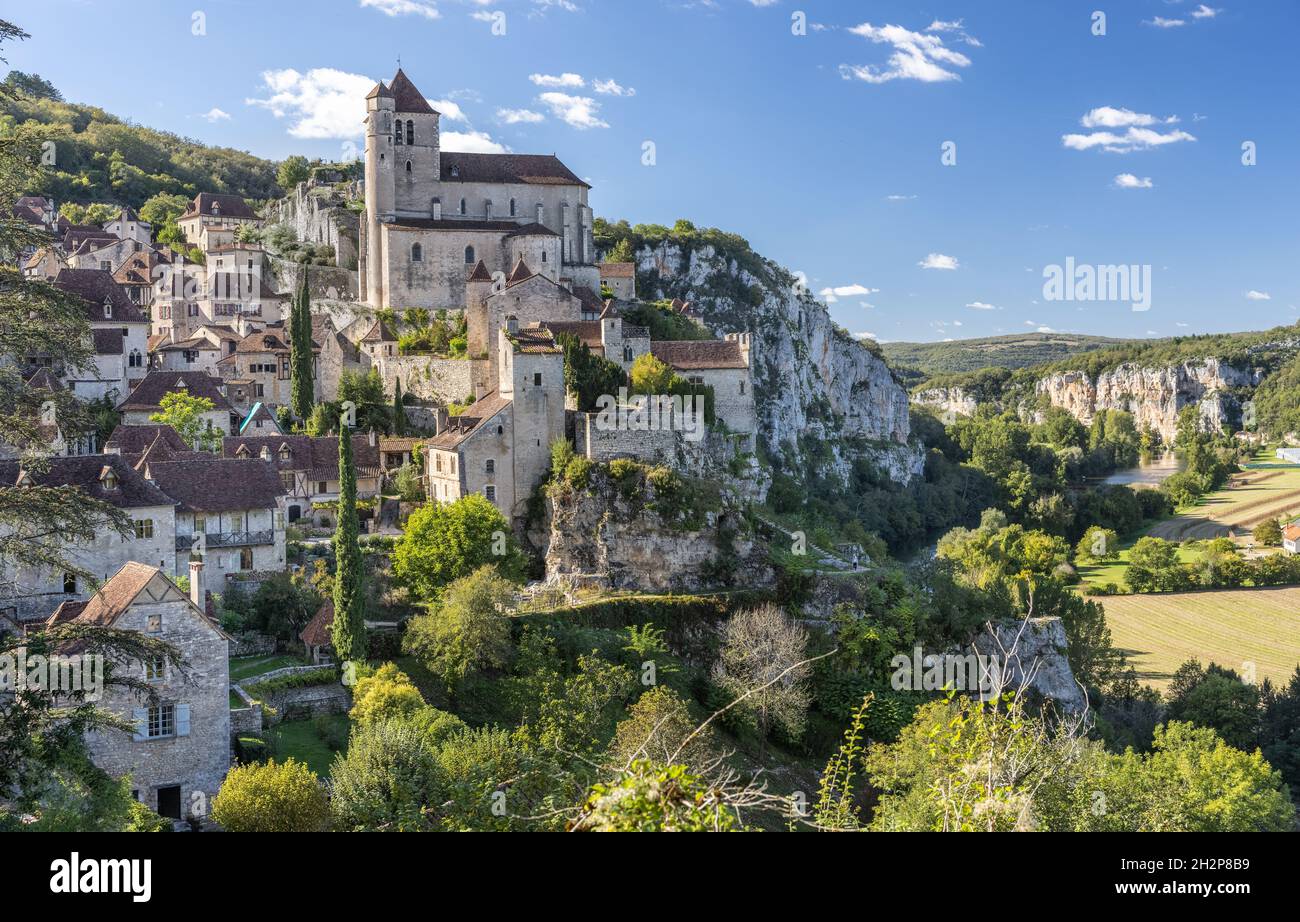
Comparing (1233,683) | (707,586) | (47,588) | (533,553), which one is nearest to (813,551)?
(707,586)

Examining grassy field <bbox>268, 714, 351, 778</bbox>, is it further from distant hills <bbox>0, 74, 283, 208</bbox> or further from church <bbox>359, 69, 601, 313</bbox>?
distant hills <bbox>0, 74, 283, 208</bbox>

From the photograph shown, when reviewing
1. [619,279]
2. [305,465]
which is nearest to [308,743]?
[305,465]

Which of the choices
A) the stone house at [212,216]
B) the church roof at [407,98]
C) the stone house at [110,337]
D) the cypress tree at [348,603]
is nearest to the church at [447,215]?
the church roof at [407,98]

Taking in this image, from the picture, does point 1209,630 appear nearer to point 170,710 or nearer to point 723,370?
point 723,370

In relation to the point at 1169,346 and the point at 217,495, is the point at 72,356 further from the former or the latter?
the point at 1169,346

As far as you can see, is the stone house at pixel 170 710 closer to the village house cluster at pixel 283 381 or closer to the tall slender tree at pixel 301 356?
the village house cluster at pixel 283 381

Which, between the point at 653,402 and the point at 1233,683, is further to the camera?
the point at 1233,683
